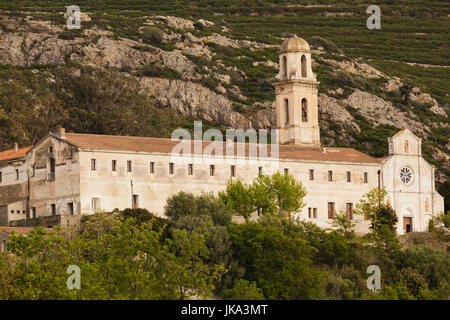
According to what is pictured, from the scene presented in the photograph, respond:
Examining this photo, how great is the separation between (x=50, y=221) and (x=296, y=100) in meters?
24.6

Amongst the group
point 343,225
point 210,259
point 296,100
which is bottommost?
point 210,259

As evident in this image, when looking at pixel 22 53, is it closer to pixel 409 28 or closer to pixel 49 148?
pixel 49 148

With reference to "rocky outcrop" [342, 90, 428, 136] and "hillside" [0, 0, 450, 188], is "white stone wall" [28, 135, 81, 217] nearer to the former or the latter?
"hillside" [0, 0, 450, 188]

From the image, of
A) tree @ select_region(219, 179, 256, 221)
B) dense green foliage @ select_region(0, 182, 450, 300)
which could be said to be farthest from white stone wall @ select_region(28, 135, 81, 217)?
tree @ select_region(219, 179, 256, 221)

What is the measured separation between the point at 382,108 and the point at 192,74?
21958mm

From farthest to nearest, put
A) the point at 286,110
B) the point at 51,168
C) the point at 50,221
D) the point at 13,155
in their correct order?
the point at 286,110
the point at 13,155
the point at 51,168
the point at 50,221

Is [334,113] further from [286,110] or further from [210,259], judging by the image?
[210,259]

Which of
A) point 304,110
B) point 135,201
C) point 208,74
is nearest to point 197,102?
point 208,74

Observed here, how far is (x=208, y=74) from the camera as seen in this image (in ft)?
421

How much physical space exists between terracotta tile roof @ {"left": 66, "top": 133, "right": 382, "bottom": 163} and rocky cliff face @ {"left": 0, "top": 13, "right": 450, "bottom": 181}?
3075 cm

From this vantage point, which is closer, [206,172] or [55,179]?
[55,179]

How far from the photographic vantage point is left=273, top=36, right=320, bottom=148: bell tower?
90.7 metres

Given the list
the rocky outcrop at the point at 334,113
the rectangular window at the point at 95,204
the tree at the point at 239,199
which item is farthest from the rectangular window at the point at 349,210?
the rocky outcrop at the point at 334,113
